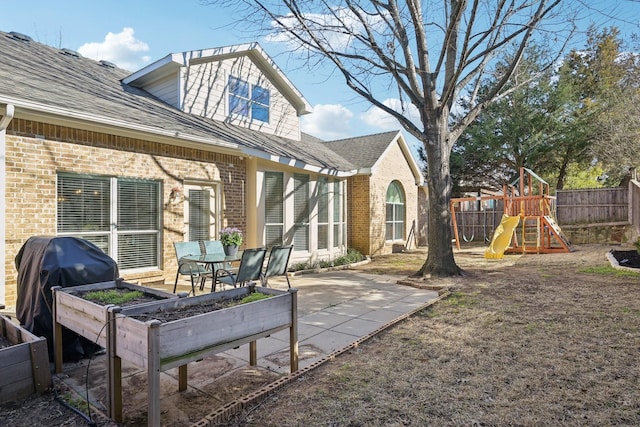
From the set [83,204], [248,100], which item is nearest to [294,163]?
[248,100]

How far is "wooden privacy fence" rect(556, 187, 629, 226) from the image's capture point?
53.1 feet

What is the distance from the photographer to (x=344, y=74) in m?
8.84

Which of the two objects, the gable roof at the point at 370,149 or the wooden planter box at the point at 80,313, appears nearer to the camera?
the wooden planter box at the point at 80,313

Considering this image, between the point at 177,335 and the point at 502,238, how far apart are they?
1319 centimetres

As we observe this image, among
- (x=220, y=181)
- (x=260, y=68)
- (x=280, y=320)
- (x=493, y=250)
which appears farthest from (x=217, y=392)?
(x=493, y=250)

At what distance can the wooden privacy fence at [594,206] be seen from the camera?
16188 mm

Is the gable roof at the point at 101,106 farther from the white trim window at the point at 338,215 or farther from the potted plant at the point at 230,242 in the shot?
the potted plant at the point at 230,242

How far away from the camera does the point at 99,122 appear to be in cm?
620

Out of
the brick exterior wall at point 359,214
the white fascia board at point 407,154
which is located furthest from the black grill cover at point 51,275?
the white fascia board at point 407,154

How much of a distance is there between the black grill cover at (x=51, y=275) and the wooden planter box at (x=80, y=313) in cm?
23

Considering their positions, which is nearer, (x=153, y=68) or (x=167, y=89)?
(x=153, y=68)

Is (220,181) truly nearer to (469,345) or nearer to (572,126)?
(469,345)

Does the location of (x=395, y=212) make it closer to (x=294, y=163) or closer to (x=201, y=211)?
(x=294, y=163)

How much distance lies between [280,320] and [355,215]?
409 inches
